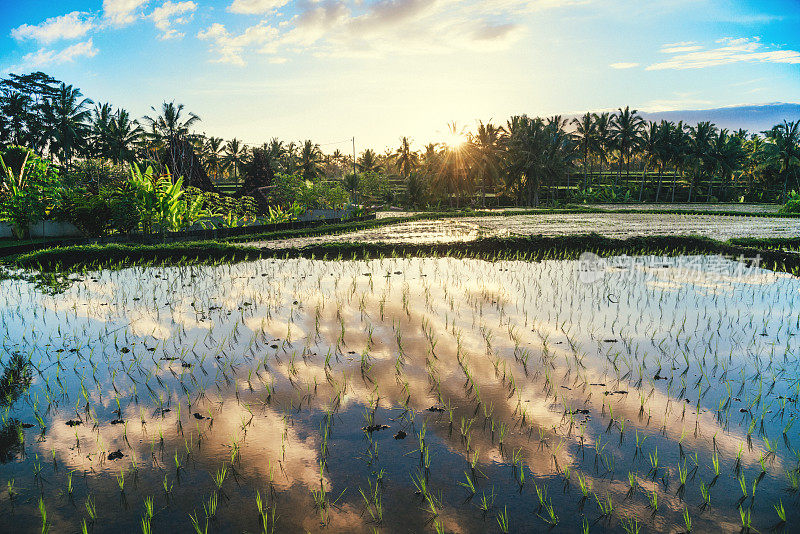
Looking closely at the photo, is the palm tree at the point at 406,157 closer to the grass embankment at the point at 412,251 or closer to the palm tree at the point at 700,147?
the palm tree at the point at 700,147

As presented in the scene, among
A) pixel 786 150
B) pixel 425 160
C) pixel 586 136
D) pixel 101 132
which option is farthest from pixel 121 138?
pixel 786 150

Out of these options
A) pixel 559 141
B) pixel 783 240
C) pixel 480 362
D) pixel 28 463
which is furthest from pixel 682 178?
pixel 28 463

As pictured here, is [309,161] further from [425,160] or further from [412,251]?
[412,251]

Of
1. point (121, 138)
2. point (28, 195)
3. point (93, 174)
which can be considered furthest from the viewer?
point (121, 138)

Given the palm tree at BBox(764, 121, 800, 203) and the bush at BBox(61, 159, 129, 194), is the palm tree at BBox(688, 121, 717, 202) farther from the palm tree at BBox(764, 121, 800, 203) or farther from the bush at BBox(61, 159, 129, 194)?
the bush at BBox(61, 159, 129, 194)

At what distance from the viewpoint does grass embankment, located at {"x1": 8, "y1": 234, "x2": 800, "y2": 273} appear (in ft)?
44.0

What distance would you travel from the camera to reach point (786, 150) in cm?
4684

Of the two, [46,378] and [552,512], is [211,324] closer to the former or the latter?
[46,378]

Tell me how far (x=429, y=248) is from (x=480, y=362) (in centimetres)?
1061

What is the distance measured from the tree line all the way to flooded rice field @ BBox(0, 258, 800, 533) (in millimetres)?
24065

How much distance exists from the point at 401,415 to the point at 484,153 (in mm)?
44182

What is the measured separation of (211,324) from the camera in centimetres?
750

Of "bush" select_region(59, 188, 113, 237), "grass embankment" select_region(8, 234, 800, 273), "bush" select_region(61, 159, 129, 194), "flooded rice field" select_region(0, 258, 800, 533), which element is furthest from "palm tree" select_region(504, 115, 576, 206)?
"flooded rice field" select_region(0, 258, 800, 533)

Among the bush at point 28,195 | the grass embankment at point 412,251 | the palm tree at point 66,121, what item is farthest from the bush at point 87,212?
the palm tree at point 66,121
